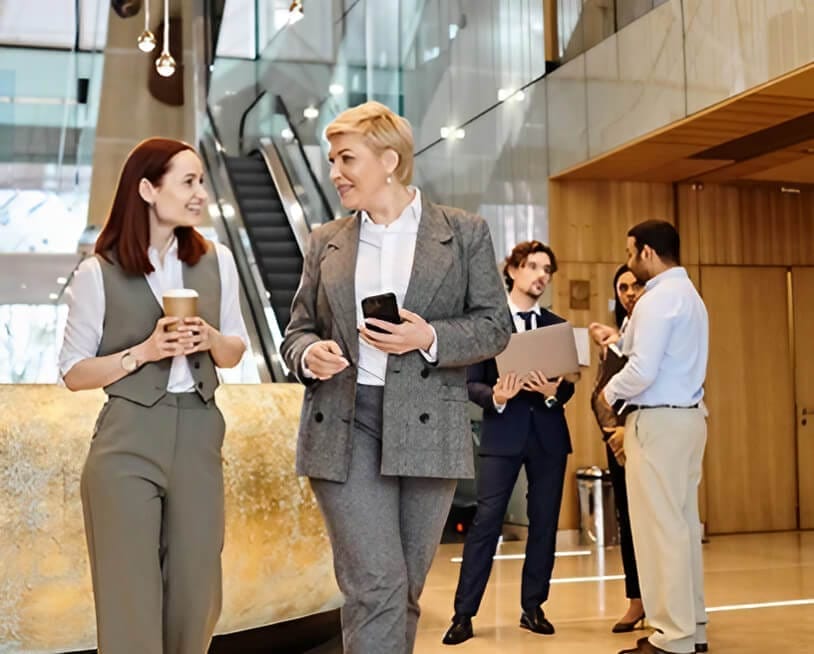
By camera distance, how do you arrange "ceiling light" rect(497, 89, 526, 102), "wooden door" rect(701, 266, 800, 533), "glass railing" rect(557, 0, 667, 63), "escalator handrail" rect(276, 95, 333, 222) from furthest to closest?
"escalator handrail" rect(276, 95, 333, 222)
"ceiling light" rect(497, 89, 526, 102)
"wooden door" rect(701, 266, 800, 533)
"glass railing" rect(557, 0, 667, 63)

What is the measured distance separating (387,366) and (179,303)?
538mm

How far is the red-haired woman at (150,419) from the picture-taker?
270cm

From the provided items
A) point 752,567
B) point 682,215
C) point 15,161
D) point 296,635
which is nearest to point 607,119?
point 682,215

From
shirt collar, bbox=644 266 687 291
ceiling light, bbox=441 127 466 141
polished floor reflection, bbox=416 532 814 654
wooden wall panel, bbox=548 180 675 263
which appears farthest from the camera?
ceiling light, bbox=441 127 466 141

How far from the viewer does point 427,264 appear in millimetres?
2900

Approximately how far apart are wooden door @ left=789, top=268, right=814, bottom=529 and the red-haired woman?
802 cm

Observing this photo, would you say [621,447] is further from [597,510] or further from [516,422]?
[597,510]

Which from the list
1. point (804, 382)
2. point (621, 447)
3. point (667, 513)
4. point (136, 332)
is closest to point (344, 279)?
point (136, 332)

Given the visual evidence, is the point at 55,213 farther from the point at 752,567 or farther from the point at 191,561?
the point at 191,561

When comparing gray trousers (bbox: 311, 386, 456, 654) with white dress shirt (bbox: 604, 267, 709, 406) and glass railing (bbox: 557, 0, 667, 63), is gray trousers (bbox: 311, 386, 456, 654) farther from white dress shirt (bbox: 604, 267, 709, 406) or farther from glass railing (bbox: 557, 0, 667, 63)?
glass railing (bbox: 557, 0, 667, 63)

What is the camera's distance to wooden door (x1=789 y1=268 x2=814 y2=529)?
9859 mm

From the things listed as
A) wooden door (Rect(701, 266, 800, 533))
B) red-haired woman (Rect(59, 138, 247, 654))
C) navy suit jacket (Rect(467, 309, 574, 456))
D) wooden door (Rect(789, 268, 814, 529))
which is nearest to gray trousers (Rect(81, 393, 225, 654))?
red-haired woman (Rect(59, 138, 247, 654))

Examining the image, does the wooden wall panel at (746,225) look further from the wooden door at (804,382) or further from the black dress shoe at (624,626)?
the black dress shoe at (624,626)

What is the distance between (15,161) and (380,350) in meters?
11.2
